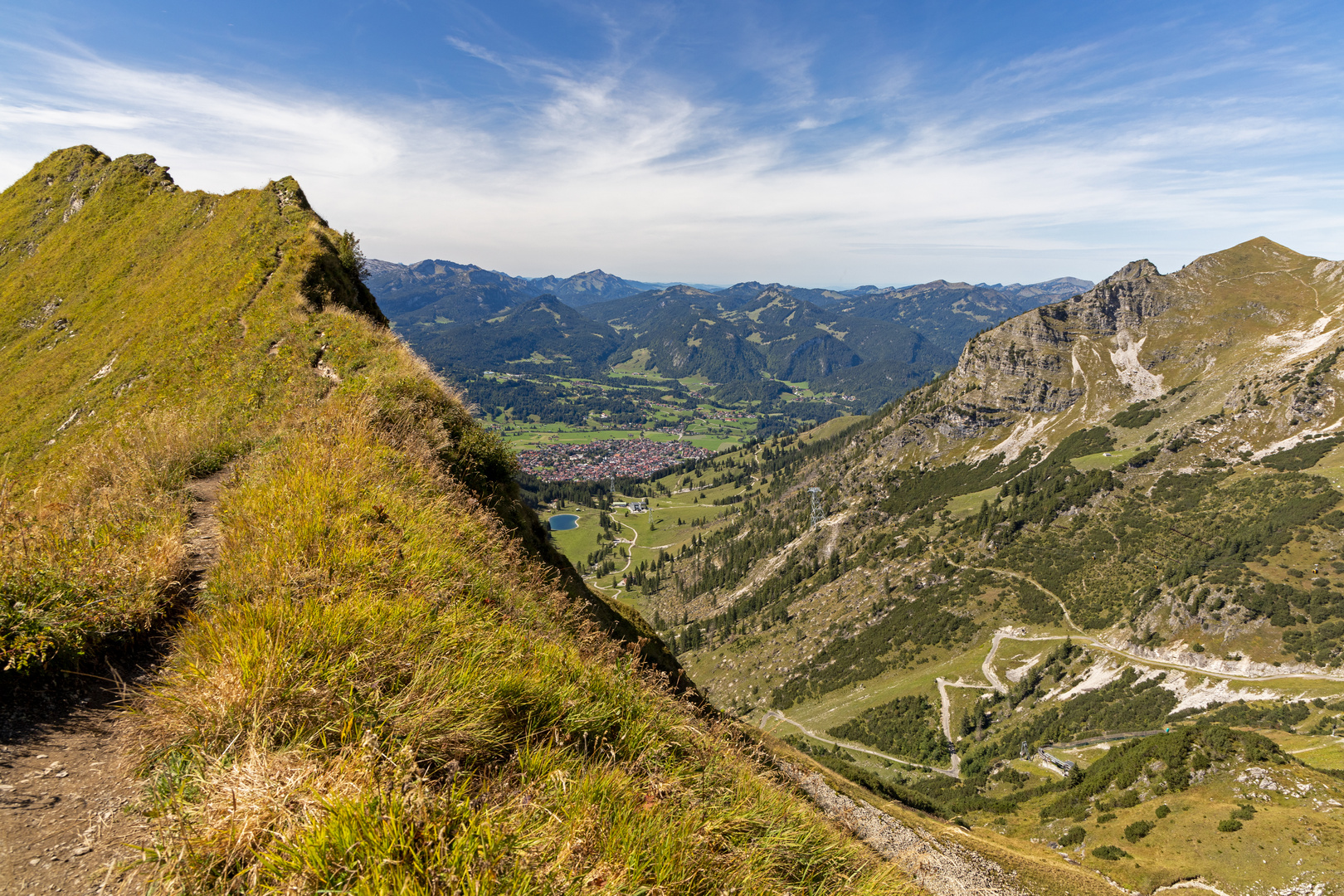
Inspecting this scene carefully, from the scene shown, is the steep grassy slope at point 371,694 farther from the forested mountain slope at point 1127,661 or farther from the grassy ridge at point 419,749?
the forested mountain slope at point 1127,661

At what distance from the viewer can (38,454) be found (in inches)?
928

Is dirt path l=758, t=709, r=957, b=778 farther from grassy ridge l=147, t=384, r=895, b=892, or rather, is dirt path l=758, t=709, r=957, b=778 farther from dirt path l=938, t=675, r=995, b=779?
grassy ridge l=147, t=384, r=895, b=892

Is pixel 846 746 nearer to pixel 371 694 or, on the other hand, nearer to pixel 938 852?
pixel 938 852

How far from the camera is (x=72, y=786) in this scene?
13.2 feet

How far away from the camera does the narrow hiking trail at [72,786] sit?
3.44m

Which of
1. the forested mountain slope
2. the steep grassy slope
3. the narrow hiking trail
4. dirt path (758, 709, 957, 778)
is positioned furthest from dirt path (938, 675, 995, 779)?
the narrow hiking trail

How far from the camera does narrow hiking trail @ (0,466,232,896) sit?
3.44 m

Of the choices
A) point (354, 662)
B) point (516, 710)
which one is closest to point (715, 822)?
point (516, 710)

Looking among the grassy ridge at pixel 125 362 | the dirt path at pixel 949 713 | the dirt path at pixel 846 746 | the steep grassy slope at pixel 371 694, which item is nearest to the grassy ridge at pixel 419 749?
the steep grassy slope at pixel 371 694

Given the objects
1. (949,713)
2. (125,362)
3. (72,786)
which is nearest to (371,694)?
(72,786)

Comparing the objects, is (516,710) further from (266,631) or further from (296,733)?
(266,631)

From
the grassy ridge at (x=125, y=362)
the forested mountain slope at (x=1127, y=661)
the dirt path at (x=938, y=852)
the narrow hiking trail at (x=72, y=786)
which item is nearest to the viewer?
the narrow hiking trail at (x=72, y=786)

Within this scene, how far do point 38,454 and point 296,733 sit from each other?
32938 millimetres

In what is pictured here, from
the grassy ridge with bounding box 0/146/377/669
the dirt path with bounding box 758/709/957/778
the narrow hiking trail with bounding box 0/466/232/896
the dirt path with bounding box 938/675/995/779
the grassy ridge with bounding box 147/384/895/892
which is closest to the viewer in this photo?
the grassy ridge with bounding box 147/384/895/892
